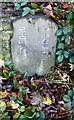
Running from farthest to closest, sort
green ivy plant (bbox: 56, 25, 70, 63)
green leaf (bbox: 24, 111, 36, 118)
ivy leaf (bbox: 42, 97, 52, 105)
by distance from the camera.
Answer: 1. green ivy plant (bbox: 56, 25, 70, 63)
2. ivy leaf (bbox: 42, 97, 52, 105)
3. green leaf (bbox: 24, 111, 36, 118)

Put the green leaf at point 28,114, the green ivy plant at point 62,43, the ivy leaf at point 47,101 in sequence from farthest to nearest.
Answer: the green ivy plant at point 62,43 → the ivy leaf at point 47,101 → the green leaf at point 28,114

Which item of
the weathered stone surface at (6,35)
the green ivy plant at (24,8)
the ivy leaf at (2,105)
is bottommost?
the ivy leaf at (2,105)

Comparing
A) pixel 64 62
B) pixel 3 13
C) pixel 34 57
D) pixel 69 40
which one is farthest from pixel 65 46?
pixel 3 13

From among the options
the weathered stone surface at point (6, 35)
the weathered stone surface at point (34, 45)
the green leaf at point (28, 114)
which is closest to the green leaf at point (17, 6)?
the weathered stone surface at point (34, 45)

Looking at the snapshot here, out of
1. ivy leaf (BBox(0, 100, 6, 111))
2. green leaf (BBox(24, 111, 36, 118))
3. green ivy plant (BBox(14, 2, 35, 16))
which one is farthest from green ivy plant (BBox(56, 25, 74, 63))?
ivy leaf (BBox(0, 100, 6, 111))

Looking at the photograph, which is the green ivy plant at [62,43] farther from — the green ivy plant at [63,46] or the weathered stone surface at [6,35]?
the weathered stone surface at [6,35]

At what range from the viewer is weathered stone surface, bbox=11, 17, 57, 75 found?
6.93 feet

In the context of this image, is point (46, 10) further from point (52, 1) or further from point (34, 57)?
point (34, 57)

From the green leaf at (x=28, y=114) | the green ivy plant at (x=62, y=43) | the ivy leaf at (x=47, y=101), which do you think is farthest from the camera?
the green ivy plant at (x=62, y=43)

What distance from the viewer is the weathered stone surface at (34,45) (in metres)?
2.11

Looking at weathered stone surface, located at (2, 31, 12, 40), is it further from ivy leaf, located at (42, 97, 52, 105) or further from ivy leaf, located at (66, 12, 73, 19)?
ivy leaf, located at (42, 97, 52, 105)

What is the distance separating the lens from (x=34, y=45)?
2230 millimetres

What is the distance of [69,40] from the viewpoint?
2.23 metres

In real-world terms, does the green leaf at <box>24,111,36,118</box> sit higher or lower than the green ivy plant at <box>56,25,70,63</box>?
lower
